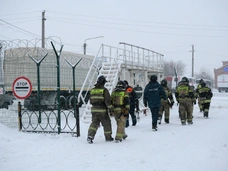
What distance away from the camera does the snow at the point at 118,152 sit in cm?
549

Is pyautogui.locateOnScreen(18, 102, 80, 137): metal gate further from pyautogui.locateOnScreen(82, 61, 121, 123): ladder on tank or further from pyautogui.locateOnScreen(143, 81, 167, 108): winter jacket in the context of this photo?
pyautogui.locateOnScreen(143, 81, 167, 108): winter jacket

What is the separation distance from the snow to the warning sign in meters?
1.14

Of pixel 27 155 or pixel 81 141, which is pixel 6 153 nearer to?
pixel 27 155

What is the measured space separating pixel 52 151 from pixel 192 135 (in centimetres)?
415

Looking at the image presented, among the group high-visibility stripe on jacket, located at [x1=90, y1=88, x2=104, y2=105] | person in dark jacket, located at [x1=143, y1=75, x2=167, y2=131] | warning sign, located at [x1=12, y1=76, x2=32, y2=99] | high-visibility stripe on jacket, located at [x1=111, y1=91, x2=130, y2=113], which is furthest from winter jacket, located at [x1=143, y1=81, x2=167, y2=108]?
warning sign, located at [x1=12, y1=76, x2=32, y2=99]

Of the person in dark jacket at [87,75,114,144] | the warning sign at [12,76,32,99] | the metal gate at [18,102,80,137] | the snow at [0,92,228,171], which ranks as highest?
the warning sign at [12,76,32,99]

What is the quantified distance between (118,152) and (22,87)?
3.85m

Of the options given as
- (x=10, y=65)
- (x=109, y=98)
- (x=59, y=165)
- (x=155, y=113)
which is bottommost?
(x=59, y=165)

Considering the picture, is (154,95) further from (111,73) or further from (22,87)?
(22,87)

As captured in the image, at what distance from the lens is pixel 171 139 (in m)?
8.04

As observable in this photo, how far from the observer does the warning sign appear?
28.6ft

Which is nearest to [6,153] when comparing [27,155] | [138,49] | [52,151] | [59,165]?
[27,155]

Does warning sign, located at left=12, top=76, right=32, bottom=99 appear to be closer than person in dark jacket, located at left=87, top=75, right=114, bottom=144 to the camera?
No

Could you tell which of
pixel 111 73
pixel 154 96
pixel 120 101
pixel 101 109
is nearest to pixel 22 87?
pixel 101 109
